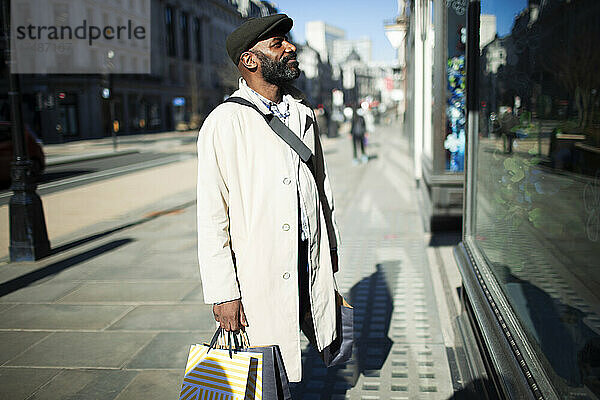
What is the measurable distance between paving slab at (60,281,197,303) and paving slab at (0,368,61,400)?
1417mm

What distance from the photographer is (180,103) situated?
2504 inches

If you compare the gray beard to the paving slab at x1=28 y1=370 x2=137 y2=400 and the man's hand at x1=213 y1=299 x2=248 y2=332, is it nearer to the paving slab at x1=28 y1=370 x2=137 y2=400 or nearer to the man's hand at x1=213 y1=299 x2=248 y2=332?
the man's hand at x1=213 y1=299 x2=248 y2=332

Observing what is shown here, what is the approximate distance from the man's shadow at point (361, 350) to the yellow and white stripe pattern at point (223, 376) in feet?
4.01

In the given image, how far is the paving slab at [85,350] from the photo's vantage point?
3875 millimetres

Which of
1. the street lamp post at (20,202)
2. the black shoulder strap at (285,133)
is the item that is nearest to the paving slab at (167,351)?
the black shoulder strap at (285,133)

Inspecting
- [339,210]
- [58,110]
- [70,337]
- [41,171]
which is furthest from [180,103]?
[70,337]

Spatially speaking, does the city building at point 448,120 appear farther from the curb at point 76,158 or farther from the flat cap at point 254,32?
the curb at point 76,158

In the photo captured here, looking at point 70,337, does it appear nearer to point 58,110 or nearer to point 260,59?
point 260,59

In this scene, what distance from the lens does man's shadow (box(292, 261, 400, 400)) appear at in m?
3.47

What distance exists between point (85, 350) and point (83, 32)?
133 ft

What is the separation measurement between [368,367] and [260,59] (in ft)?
7.08

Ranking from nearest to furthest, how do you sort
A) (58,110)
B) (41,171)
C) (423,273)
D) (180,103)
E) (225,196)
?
(225,196)
(423,273)
(41,171)
(58,110)
(180,103)

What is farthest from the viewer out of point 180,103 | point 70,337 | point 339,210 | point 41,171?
point 180,103

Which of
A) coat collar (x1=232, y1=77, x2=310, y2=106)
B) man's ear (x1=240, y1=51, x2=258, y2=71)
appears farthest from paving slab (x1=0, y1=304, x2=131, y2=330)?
man's ear (x1=240, y1=51, x2=258, y2=71)
